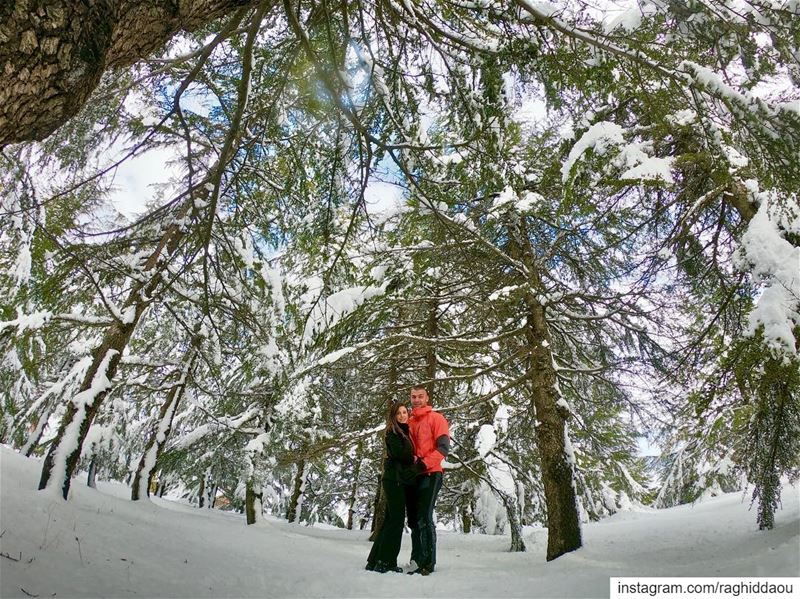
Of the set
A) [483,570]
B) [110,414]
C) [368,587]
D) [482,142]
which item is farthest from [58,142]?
[110,414]

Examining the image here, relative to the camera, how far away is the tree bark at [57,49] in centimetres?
146

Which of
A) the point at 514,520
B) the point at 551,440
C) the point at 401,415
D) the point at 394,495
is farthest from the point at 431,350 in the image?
the point at 394,495

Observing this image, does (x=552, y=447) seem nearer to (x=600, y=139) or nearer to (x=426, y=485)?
(x=426, y=485)

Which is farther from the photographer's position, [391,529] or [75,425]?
[75,425]

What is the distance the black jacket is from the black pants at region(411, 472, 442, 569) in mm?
138

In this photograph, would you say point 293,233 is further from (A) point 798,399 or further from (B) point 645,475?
(B) point 645,475

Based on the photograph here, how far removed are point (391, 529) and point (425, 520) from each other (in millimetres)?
327

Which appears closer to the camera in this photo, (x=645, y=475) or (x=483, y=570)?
(x=483, y=570)

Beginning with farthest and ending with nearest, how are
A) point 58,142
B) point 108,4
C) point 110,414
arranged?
1. point 110,414
2. point 58,142
3. point 108,4

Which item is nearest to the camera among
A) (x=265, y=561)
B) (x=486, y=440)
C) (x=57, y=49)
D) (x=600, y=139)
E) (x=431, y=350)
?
(x=57, y=49)

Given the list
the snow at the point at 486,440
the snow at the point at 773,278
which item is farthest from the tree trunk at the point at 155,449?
the snow at the point at 773,278

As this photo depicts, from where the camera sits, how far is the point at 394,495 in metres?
4.21

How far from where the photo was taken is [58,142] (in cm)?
349

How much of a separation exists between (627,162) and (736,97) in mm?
1141
